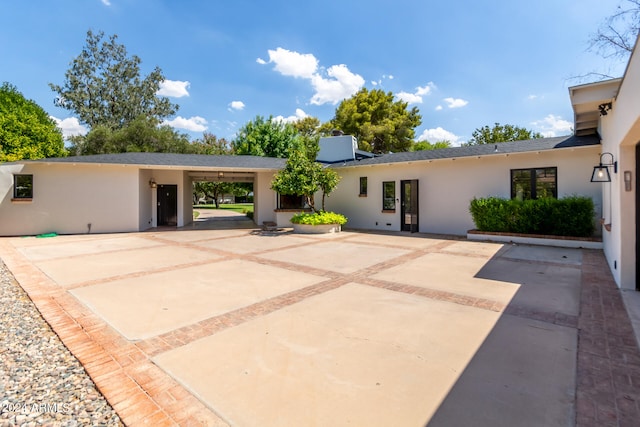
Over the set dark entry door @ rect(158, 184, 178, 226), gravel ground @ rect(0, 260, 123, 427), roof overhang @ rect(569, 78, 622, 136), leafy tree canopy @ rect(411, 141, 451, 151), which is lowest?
gravel ground @ rect(0, 260, 123, 427)

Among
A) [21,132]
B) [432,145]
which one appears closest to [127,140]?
[21,132]

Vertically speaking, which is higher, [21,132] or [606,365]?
[21,132]

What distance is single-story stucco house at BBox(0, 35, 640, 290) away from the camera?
9.55 m

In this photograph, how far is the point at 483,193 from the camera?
11109 millimetres

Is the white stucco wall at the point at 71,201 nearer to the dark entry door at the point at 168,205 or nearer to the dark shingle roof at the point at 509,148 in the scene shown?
the dark entry door at the point at 168,205

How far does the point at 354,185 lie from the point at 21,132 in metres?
24.9

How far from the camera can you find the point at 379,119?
30719 millimetres

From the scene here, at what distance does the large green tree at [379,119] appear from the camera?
29719 mm

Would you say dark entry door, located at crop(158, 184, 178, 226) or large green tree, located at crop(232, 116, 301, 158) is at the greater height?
large green tree, located at crop(232, 116, 301, 158)

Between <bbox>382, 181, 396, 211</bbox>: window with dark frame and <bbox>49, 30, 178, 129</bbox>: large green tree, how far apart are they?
91.2ft

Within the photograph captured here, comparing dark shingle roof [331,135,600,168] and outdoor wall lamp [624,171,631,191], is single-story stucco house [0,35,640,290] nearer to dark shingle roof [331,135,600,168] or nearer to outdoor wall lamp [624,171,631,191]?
dark shingle roof [331,135,600,168]

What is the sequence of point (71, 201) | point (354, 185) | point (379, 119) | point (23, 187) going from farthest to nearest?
point (379, 119)
point (354, 185)
point (71, 201)
point (23, 187)

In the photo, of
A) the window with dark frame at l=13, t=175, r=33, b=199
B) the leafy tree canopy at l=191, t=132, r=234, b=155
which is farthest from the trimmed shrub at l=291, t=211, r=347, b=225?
the leafy tree canopy at l=191, t=132, r=234, b=155

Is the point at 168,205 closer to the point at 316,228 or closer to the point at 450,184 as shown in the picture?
the point at 316,228
